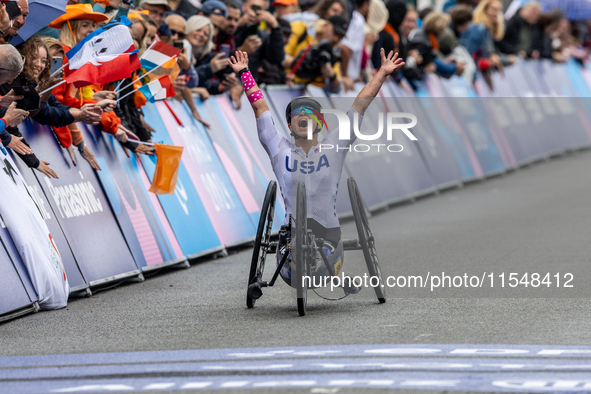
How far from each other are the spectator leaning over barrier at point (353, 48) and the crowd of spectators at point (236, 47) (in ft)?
0.05

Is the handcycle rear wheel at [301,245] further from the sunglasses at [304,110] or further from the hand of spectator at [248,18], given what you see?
the hand of spectator at [248,18]

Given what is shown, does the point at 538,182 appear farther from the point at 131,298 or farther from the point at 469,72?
the point at 131,298

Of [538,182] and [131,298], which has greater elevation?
[131,298]

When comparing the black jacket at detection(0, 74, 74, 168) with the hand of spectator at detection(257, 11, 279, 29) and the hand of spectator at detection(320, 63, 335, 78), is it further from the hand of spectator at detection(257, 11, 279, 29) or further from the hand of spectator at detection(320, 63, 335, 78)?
the hand of spectator at detection(320, 63, 335, 78)

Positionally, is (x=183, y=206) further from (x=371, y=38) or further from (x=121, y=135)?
(x=371, y=38)

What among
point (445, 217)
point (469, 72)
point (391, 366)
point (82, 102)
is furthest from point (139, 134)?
point (469, 72)

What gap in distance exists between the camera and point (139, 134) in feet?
33.4

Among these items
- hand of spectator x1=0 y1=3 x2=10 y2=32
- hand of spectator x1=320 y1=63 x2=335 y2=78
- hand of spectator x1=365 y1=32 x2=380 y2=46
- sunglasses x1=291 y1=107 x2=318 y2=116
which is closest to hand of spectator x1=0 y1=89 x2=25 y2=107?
hand of spectator x1=0 y1=3 x2=10 y2=32

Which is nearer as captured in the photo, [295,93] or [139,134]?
[139,134]

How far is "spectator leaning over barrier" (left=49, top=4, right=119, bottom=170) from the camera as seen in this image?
890 centimetres

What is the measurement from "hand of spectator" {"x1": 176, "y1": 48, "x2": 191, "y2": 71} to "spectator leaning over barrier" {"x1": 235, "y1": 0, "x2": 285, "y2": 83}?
1347 millimetres

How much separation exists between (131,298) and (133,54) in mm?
2207

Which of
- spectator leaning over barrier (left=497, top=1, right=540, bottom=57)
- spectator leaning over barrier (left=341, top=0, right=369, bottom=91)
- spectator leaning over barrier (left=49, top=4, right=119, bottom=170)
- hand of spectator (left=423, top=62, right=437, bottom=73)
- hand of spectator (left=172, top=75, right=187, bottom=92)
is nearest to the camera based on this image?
spectator leaning over barrier (left=49, top=4, right=119, bottom=170)

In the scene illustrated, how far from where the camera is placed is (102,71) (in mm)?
8633
